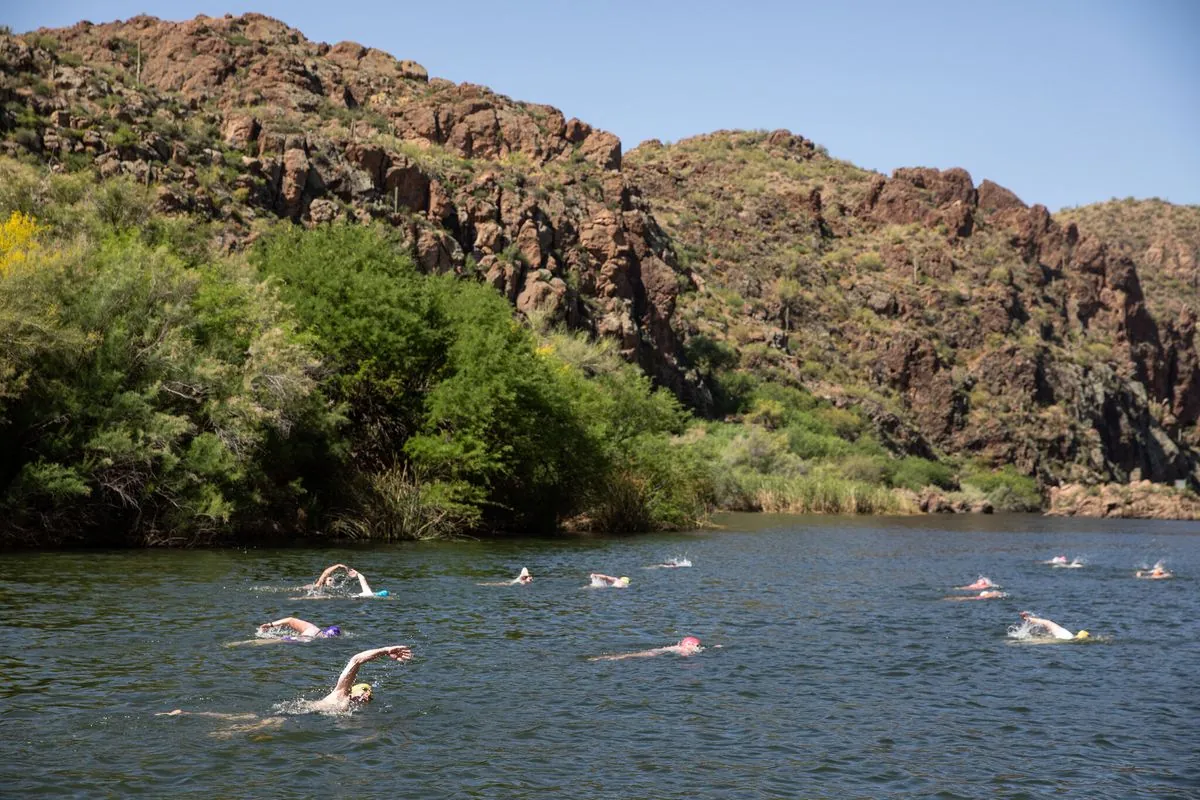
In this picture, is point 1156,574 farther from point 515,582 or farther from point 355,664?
point 355,664

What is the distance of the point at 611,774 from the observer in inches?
487

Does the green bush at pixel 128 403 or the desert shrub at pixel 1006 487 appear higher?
the green bush at pixel 128 403

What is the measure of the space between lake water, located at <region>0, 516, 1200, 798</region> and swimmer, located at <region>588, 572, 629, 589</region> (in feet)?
1.40

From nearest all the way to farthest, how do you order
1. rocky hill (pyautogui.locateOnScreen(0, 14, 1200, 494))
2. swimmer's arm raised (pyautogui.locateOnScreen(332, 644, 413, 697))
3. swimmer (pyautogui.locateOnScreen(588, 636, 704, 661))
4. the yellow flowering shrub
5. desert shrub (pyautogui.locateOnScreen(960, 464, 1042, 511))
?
swimmer's arm raised (pyautogui.locateOnScreen(332, 644, 413, 697))
swimmer (pyautogui.locateOnScreen(588, 636, 704, 661))
the yellow flowering shrub
rocky hill (pyautogui.locateOnScreen(0, 14, 1200, 494))
desert shrub (pyautogui.locateOnScreen(960, 464, 1042, 511))

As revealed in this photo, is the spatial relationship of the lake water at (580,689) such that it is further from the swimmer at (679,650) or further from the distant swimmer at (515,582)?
the distant swimmer at (515,582)

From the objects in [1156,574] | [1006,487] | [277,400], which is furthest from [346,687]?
[1006,487]

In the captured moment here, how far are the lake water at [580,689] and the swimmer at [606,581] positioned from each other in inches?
16.7

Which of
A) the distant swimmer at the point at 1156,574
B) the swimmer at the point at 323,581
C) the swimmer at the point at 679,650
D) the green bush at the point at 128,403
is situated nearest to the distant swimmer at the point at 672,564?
the swimmer at the point at 323,581

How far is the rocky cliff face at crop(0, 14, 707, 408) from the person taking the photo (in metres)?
72.6

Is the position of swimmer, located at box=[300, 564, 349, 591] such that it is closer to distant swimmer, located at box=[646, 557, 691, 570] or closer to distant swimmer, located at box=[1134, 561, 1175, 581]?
distant swimmer, located at box=[646, 557, 691, 570]

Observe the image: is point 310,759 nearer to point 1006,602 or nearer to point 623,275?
point 1006,602

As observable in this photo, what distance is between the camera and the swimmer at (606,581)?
2831 centimetres

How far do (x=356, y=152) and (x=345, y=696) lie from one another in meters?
77.4

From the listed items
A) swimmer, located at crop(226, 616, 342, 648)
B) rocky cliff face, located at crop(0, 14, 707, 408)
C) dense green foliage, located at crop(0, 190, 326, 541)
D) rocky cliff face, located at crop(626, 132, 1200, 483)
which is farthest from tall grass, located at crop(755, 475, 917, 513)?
swimmer, located at crop(226, 616, 342, 648)
